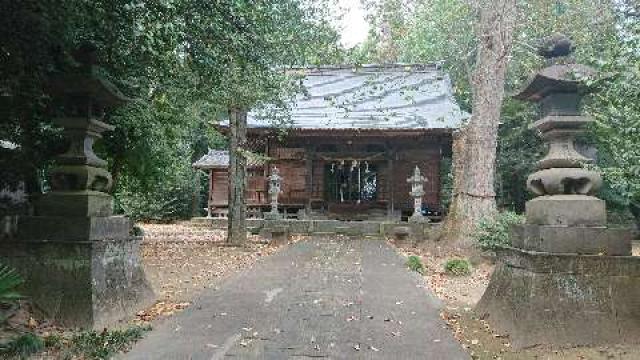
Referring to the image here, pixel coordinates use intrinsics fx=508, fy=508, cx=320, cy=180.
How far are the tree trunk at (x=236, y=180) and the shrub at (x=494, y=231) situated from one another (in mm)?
6475

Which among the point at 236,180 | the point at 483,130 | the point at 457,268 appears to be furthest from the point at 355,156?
the point at 457,268

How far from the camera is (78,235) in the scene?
5234 millimetres

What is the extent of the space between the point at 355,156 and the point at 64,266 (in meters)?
15.6

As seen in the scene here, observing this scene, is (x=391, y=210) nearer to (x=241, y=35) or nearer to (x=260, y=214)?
(x=260, y=214)

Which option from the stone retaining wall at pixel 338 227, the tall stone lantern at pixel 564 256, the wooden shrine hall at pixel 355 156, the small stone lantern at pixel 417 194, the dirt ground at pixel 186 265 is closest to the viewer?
the tall stone lantern at pixel 564 256

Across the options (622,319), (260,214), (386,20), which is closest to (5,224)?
(622,319)

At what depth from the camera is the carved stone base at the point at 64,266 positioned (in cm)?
512

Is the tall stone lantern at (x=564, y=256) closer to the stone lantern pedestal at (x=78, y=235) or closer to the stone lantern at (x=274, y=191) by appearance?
the stone lantern pedestal at (x=78, y=235)

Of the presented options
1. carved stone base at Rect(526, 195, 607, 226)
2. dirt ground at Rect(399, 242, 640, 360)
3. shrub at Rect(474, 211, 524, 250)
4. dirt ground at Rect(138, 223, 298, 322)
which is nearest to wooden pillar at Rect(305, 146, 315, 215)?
dirt ground at Rect(138, 223, 298, 322)

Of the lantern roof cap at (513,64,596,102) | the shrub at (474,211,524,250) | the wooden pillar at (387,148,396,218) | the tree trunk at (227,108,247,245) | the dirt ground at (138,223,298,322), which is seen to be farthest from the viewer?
the wooden pillar at (387,148,396,218)

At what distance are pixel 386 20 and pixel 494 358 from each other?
1149 centimetres

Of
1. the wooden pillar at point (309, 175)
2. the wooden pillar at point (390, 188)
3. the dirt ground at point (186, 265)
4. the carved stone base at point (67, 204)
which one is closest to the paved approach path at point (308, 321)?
the dirt ground at point (186, 265)

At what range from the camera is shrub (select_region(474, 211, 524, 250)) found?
11.2 m

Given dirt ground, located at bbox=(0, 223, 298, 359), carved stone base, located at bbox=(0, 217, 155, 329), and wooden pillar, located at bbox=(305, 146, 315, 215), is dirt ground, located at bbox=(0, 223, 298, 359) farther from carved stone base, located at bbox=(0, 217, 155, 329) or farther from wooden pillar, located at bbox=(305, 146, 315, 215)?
wooden pillar, located at bbox=(305, 146, 315, 215)
